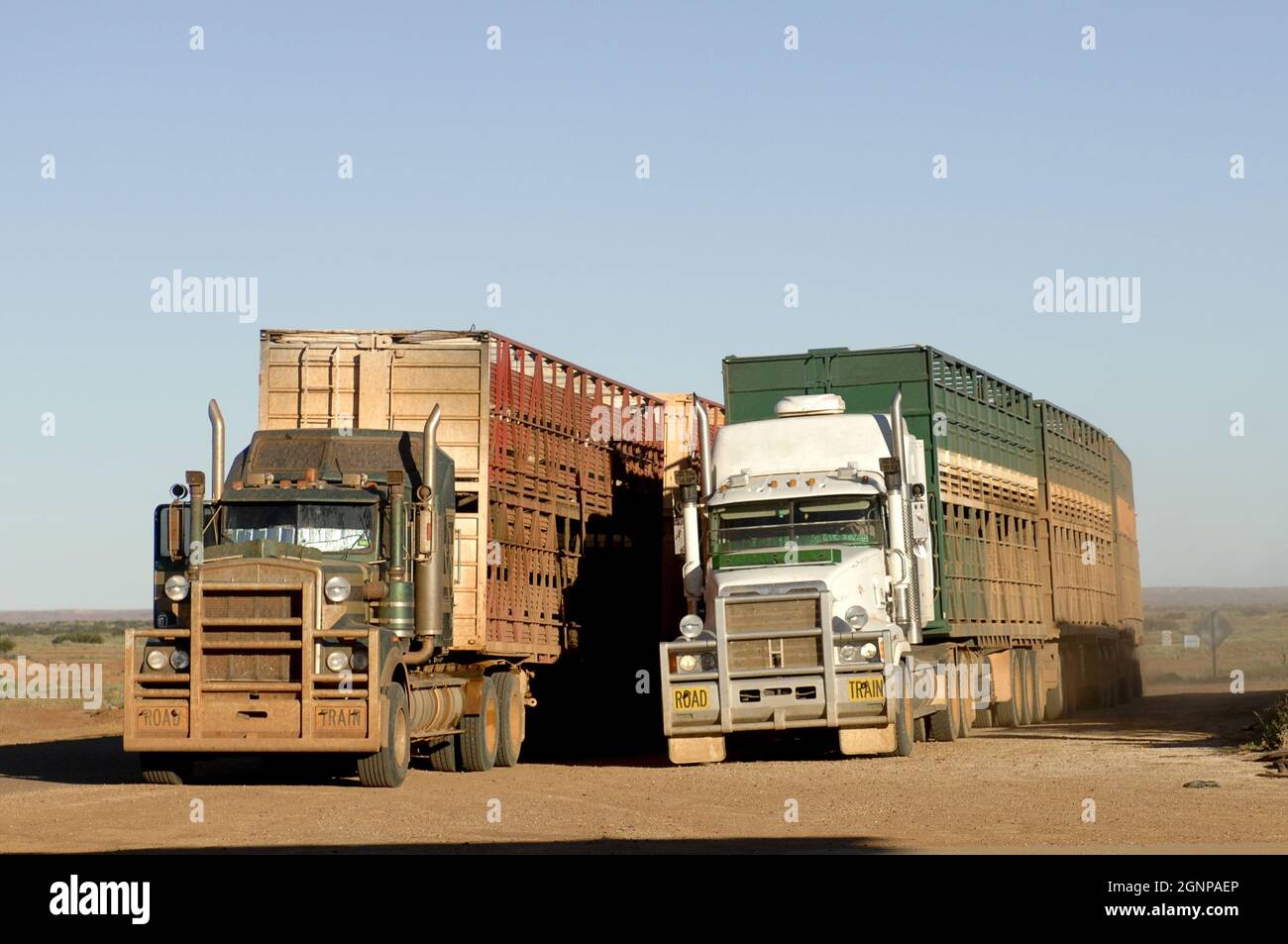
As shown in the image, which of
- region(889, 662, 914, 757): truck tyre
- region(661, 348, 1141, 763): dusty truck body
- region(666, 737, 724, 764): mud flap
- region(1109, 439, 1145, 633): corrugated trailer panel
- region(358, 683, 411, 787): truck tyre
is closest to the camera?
region(358, 683, 411, 787): truck tyre

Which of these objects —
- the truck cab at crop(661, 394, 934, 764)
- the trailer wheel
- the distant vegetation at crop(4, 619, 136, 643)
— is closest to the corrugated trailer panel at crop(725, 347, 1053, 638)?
the trailer wheel

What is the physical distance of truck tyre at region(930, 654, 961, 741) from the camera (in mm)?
26031

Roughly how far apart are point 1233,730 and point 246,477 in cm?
1545

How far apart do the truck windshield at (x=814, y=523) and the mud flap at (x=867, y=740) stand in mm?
2337

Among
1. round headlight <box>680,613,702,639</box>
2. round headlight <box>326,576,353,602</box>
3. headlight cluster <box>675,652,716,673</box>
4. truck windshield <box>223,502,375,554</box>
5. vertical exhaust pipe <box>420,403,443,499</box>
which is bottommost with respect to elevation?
headlight cluster <box>675,652,716,673</box>

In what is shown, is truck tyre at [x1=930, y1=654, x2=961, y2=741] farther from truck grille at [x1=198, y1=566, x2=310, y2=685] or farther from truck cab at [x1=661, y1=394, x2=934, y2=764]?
truck grille at [x1=198, y1=566, x2=310, y2=685]

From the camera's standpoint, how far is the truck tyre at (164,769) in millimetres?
19641

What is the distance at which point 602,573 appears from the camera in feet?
90.5

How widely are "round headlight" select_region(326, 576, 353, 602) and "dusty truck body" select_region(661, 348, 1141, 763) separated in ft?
14.2

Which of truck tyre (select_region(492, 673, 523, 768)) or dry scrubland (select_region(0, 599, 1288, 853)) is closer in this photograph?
dry scrubland (select_region(0, 599, 1288, 853))

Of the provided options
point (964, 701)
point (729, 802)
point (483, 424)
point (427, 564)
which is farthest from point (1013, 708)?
point (729, 802)

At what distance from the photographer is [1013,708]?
3111 cm

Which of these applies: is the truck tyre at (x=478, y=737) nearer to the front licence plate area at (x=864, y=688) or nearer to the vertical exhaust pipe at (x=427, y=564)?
the vertical exhaust pipe at (x=427, y=564)

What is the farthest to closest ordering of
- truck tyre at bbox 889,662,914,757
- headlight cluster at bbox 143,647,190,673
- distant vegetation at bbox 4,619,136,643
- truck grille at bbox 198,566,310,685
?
distant vegetation at bbox 4,619,136,643 < truck tyre at bbox 889,662,914,757 < headlight cluster at bbox 143,647,190,673 < truck grille at bbox 198,566,310,685
